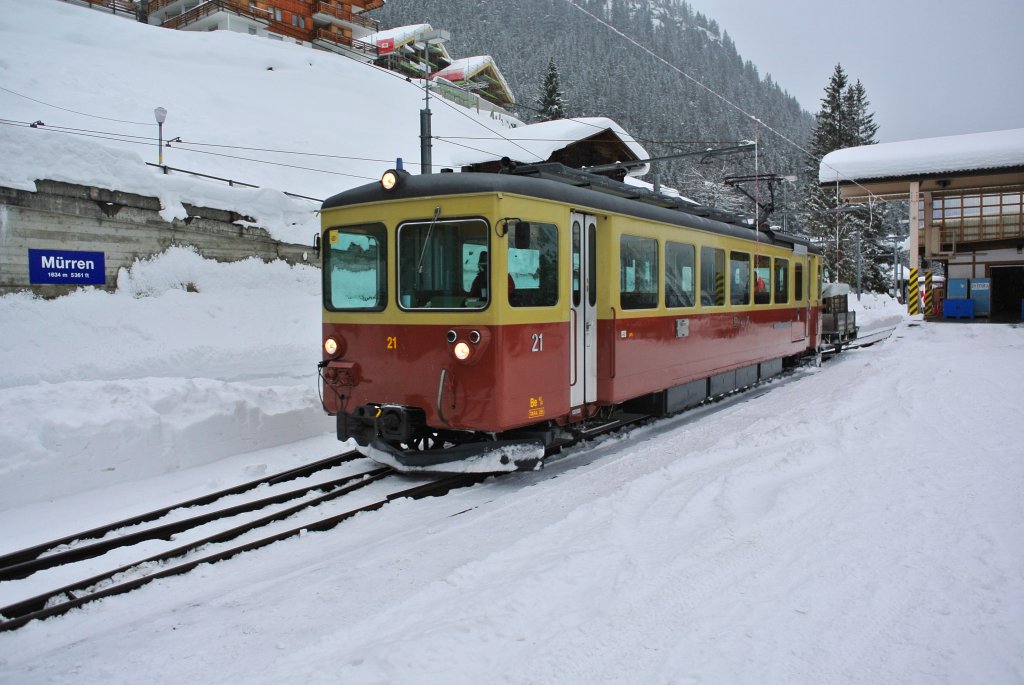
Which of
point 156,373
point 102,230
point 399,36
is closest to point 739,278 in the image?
point 156,373

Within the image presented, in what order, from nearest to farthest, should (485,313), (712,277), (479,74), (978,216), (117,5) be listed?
(485,313), (712,277), (978,216), (117,5), (479,74)

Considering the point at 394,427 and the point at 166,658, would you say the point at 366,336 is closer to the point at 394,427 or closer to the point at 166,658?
the point at 394,427

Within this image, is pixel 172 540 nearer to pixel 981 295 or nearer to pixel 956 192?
pixel 981 295

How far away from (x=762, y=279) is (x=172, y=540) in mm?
10374

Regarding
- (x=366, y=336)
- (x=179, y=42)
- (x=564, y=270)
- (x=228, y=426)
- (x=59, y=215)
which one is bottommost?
(x=228, y=426)

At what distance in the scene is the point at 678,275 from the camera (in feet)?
31.1

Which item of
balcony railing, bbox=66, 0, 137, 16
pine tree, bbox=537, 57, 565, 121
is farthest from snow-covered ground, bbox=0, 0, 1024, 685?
balcony railing, bbox=66, 0, 137, 16

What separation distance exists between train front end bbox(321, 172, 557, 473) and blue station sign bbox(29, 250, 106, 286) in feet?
21.0

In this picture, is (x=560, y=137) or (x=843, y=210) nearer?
(x=560, y=137)

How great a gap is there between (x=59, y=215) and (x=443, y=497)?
893 centimetres

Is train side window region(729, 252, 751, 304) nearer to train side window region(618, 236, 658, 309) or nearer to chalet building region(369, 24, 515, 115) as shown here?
train side window region(618, 236, 658, 309)

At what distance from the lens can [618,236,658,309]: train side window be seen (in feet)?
26.4

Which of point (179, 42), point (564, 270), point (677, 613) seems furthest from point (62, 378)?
point (179, 42)

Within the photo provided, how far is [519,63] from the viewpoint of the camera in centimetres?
8712
